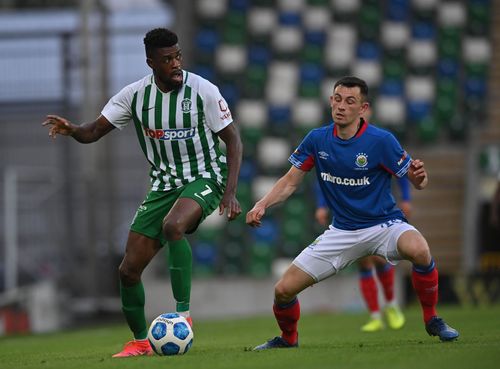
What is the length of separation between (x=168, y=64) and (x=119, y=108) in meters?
0.53

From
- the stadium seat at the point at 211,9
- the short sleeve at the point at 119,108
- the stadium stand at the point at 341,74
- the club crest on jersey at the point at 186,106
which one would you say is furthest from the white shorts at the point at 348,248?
the stadium seat at the point at 211,9

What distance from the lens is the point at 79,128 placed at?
287 inches

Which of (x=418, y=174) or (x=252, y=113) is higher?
(x=252, y=113)

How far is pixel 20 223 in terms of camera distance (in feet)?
53.0

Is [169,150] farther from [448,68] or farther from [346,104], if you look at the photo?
[448,68]

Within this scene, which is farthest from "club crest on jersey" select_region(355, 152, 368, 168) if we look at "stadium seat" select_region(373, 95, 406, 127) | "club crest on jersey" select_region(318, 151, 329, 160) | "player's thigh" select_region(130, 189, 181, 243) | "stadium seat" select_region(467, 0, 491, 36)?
"stadium seat" select_region(467, 0, 491, 36)

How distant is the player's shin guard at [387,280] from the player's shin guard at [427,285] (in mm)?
3655

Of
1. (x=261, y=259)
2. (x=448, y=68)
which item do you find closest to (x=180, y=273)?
(x=261, y=259)

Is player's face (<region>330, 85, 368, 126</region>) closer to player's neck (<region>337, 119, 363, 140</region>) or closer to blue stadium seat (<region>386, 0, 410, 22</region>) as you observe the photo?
player's neck (<region>337, 119, 363, 140</region>)

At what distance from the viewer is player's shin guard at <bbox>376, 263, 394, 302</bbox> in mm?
10555

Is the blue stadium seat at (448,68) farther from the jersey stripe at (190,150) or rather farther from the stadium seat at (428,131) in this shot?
the jersey stripe at (190,150)

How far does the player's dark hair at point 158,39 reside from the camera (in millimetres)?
7000

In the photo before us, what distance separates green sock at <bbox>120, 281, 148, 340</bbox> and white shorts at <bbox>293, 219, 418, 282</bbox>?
3.58 ft

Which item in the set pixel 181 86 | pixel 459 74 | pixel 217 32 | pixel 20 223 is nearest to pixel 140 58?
pixel 217 32
